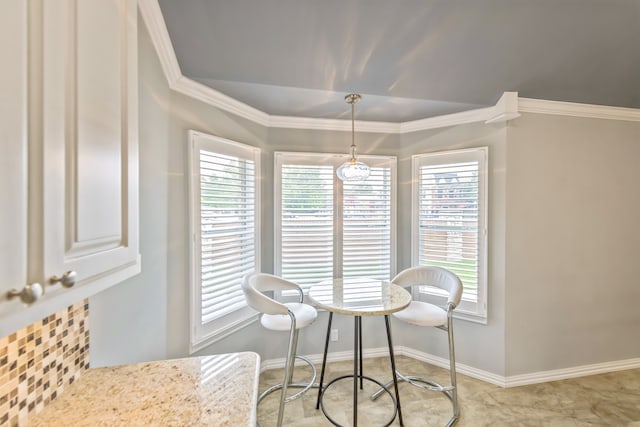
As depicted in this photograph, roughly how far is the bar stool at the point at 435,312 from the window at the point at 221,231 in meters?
1.34

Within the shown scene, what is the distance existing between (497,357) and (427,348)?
A: 620mm

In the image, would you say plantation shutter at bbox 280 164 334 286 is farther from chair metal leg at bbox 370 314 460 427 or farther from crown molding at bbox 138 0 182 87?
crown molding at bbox 138 0 182 87

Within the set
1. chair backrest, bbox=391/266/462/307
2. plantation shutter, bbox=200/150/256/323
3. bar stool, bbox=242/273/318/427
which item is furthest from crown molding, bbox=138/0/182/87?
chair backrest, bbox=391/266/462/307

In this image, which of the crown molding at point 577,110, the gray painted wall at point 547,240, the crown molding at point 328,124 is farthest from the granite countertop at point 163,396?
the crown molding at point 577,110

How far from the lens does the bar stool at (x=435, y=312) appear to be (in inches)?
84.4

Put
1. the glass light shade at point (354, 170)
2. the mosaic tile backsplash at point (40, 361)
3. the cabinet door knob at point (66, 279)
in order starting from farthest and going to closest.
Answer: the glass light shade at point (354, 170) < the mosaic tile backsplash at point (40, 361) < the cabinet door knob at point (66, 279)

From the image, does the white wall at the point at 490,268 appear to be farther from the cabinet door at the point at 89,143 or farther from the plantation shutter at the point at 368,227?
the cabinet door at the point at 89,143

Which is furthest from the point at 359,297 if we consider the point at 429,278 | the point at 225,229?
the point at 225,229

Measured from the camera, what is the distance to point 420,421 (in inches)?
82.4

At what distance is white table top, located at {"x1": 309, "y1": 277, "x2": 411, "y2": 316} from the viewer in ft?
6.08

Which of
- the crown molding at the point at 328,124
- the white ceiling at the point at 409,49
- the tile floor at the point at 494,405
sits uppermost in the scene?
the white ceiling at the point at 409,49

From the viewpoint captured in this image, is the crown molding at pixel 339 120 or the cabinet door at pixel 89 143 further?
the crown molding at pixel 339 120

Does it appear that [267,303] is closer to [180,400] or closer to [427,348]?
[180,400]

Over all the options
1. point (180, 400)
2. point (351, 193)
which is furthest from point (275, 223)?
point (180, 400)
